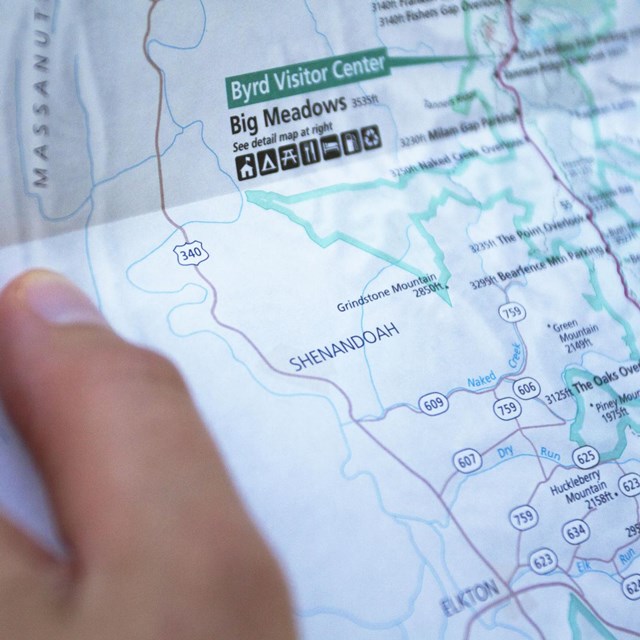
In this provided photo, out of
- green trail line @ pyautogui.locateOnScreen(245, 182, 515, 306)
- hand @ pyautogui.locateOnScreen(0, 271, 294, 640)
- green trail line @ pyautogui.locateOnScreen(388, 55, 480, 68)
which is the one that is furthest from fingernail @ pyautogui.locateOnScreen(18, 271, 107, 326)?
green trail line @ pyautogui.locateOnScreen(388, 55, 480, 68)

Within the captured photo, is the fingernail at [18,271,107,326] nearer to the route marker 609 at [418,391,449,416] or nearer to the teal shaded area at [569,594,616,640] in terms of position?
the route marker 609 at [418,391,449,416]

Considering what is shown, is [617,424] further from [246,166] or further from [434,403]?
[246,166]

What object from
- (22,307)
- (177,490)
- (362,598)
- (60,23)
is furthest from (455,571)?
(60,23)

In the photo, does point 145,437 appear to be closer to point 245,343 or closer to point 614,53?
point 245,343

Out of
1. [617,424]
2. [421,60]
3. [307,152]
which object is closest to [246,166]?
[307,152]

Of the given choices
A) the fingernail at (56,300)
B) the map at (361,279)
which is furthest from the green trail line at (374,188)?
the fingernail at (56,300)

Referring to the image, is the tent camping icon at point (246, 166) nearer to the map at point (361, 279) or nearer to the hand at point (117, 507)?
the map at point (361, 279)
